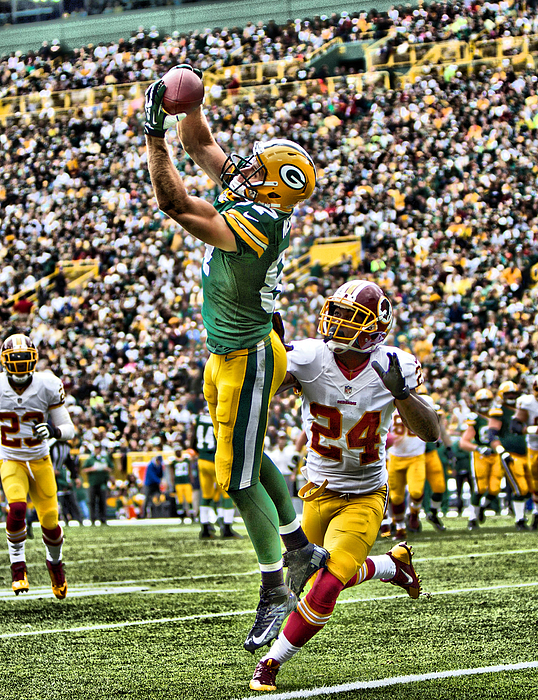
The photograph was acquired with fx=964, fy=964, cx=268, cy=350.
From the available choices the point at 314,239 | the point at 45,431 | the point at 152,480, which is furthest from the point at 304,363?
the point at 314,239

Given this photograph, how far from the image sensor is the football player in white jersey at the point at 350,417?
4.23m

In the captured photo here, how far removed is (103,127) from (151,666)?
23.9 m

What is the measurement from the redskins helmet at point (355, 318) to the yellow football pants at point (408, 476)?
6271 millimetres

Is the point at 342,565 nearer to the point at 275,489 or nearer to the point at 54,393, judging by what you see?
the point at 275,489

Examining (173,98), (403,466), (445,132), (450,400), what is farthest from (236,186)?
(445,132)

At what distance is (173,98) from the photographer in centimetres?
359

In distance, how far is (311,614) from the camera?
3844mm

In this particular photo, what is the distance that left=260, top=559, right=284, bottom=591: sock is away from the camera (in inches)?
159

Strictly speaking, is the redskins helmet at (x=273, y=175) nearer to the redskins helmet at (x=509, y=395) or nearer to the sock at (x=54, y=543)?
the sock at (x=54, y=543)

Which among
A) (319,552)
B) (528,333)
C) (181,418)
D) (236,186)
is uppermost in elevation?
(236,186)

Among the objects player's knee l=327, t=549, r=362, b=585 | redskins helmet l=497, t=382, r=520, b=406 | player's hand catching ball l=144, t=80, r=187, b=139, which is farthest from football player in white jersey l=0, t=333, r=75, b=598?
redskins helmet l=497, t=382, r=520, b=406

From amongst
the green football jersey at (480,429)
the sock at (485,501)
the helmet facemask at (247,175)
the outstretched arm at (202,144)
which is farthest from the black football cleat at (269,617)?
the green football jersey at (480,429)

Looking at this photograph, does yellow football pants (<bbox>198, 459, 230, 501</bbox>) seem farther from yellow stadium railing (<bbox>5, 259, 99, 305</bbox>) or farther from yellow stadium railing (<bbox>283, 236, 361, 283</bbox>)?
yellow stadium railing (<bbox>5, 259, 99, 305</bbox>)

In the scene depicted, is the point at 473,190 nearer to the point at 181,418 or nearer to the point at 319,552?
the point at 181,418
